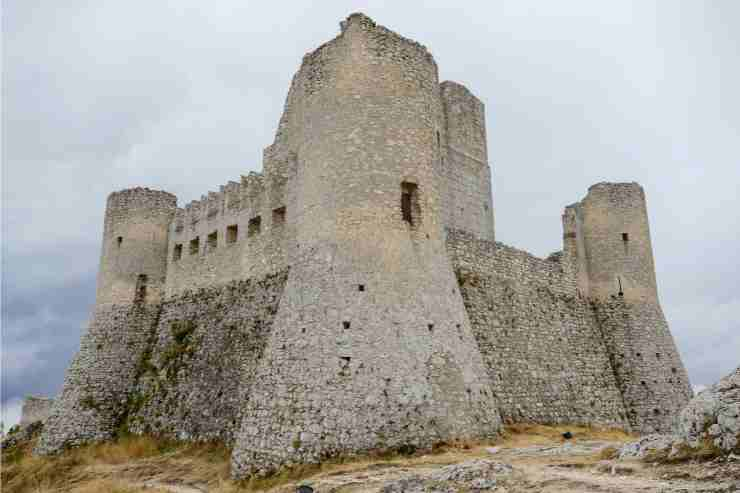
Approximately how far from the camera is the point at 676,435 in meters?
9.92

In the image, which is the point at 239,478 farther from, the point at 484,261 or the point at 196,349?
the point at 484,261

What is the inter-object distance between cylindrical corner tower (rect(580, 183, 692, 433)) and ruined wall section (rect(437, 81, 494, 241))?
416cm

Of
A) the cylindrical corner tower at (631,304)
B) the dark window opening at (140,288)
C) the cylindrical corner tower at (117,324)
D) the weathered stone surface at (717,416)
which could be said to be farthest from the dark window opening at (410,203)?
Result: the dark window opening at (140,288)

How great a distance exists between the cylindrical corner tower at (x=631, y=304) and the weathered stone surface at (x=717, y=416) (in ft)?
42.6

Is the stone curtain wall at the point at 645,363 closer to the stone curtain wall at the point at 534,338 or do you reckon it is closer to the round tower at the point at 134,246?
the stone curtain wall at the point at 534,338

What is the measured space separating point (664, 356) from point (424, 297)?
12474mm

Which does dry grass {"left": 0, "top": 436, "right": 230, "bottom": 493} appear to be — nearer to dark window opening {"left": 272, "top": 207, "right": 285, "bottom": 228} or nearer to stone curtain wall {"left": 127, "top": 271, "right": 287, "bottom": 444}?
stone curtain wall {"left": 127, "top": 271, "right": 287, "bottom": 444}

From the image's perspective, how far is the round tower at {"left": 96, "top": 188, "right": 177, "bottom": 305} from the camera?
2553cm

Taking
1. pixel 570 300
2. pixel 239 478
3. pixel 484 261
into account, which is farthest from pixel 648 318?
pixel 239 478

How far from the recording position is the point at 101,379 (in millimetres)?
23703

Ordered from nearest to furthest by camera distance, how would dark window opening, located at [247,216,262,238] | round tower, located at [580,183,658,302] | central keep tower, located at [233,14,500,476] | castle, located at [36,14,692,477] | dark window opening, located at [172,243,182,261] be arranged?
central keep tower, located at [233,14,500,476]
castle, located at [36,14,692,477]
dark window opening, located at [247,216,262,238]
round tower, located at [580,183,658,302]
dark window opening, located at [172,243,182,261]

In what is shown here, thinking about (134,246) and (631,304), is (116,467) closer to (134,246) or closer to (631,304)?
(134,246)

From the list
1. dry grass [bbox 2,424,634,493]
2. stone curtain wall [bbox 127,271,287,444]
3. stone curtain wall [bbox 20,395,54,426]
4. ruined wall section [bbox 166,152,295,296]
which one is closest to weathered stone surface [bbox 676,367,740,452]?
dry grass [bbox 2,424,634,493]

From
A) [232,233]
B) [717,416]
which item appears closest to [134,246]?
[232,233]
